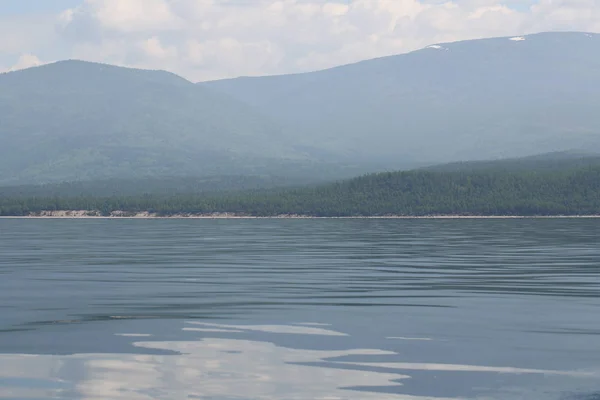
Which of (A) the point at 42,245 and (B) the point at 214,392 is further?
(A) the point at 42,245

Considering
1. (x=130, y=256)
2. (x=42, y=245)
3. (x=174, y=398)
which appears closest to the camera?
(x=174, y=398)

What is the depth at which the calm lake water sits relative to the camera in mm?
32031

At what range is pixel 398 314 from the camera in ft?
151

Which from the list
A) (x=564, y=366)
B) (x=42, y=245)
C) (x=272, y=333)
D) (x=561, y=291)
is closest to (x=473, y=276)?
(x=561, y=291)

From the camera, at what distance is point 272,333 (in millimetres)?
40781

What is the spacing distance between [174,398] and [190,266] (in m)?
41.9

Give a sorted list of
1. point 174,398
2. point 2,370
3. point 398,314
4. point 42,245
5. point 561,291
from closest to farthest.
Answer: point 174,398 → point 2,370 → point 398,314 → point 561,291 → point 42,245

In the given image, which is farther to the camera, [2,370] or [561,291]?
[561,291]

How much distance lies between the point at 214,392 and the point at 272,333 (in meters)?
9.86

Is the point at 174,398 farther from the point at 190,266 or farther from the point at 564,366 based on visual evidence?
the point at 190,266

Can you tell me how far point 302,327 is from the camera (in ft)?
138

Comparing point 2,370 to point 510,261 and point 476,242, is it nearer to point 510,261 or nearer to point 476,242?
point 510,261

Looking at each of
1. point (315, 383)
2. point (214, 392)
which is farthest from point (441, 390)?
point (214, 392)

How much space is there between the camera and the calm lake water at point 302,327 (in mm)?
32031
